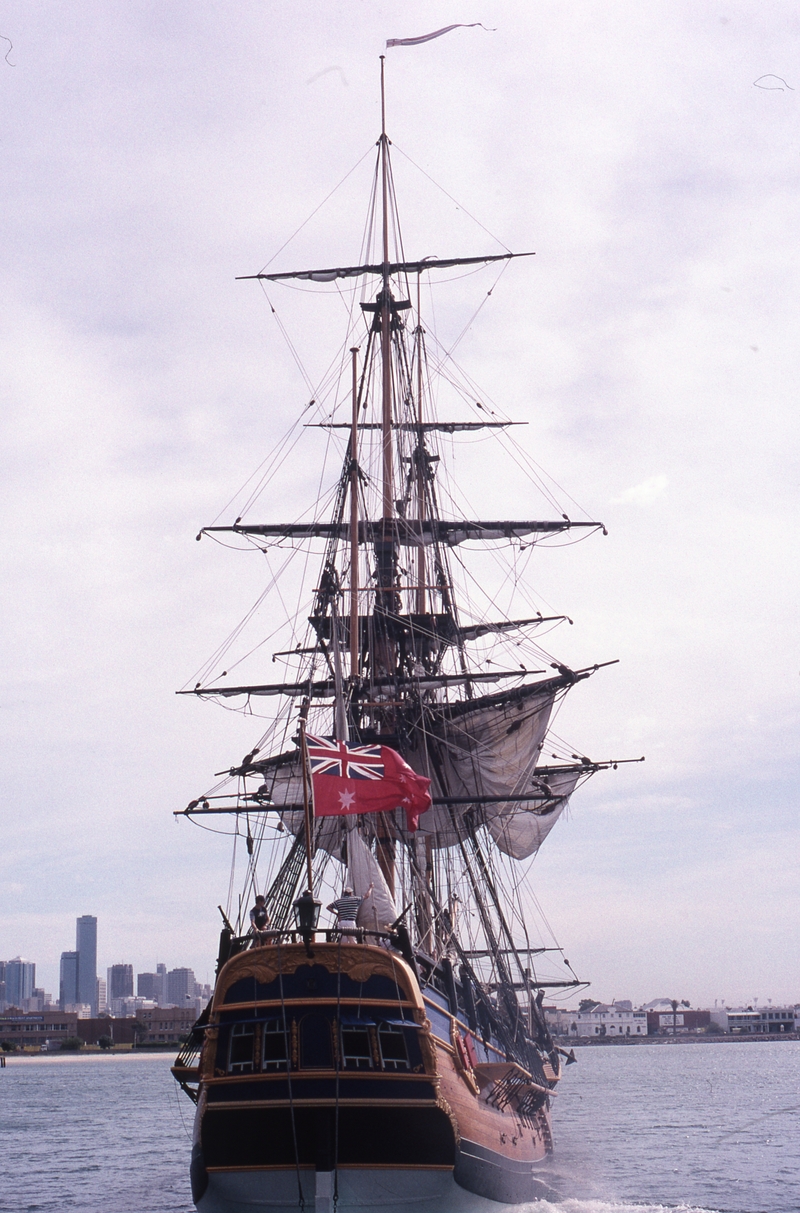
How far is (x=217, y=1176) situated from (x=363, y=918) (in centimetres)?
499

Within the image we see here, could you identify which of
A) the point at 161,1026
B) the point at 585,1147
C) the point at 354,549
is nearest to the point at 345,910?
the point at 354,549

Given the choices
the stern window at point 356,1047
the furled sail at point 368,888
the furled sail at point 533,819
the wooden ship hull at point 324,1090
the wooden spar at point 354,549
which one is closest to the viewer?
the wooden ship hull at point 324,1090

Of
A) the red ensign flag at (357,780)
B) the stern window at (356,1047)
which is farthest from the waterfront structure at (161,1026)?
the stern window at (356,1047)

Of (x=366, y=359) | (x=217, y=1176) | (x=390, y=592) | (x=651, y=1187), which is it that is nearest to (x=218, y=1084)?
(x=217, y=1176)

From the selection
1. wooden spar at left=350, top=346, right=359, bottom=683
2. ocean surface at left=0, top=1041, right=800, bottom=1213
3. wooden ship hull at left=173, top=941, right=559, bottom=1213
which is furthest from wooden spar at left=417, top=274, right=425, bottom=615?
wooden ship hull at left=173, top=941, right=559, bottom=1213

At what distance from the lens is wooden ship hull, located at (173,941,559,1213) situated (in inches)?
Result: 888

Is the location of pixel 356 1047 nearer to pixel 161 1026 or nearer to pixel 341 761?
pixel 341 761

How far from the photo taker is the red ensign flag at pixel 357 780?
969 inches

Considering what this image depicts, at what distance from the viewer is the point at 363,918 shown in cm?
2509

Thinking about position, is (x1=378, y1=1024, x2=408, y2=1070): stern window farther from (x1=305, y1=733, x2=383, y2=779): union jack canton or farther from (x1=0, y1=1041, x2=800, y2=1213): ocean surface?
(x1=0, y1=1041, x2=800, y2=1213): ocean surface

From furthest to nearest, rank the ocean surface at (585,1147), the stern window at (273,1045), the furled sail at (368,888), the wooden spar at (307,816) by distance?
the ocean surface at (585,1147), the furled sail at (368,888), the stern window at (273,1045), the wooden spar at (307,816)

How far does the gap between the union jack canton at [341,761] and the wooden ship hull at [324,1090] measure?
128 inches

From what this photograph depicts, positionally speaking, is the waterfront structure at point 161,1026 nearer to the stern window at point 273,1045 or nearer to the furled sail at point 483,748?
the furled sail at point 483,748

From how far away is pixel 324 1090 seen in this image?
74.4 feet
